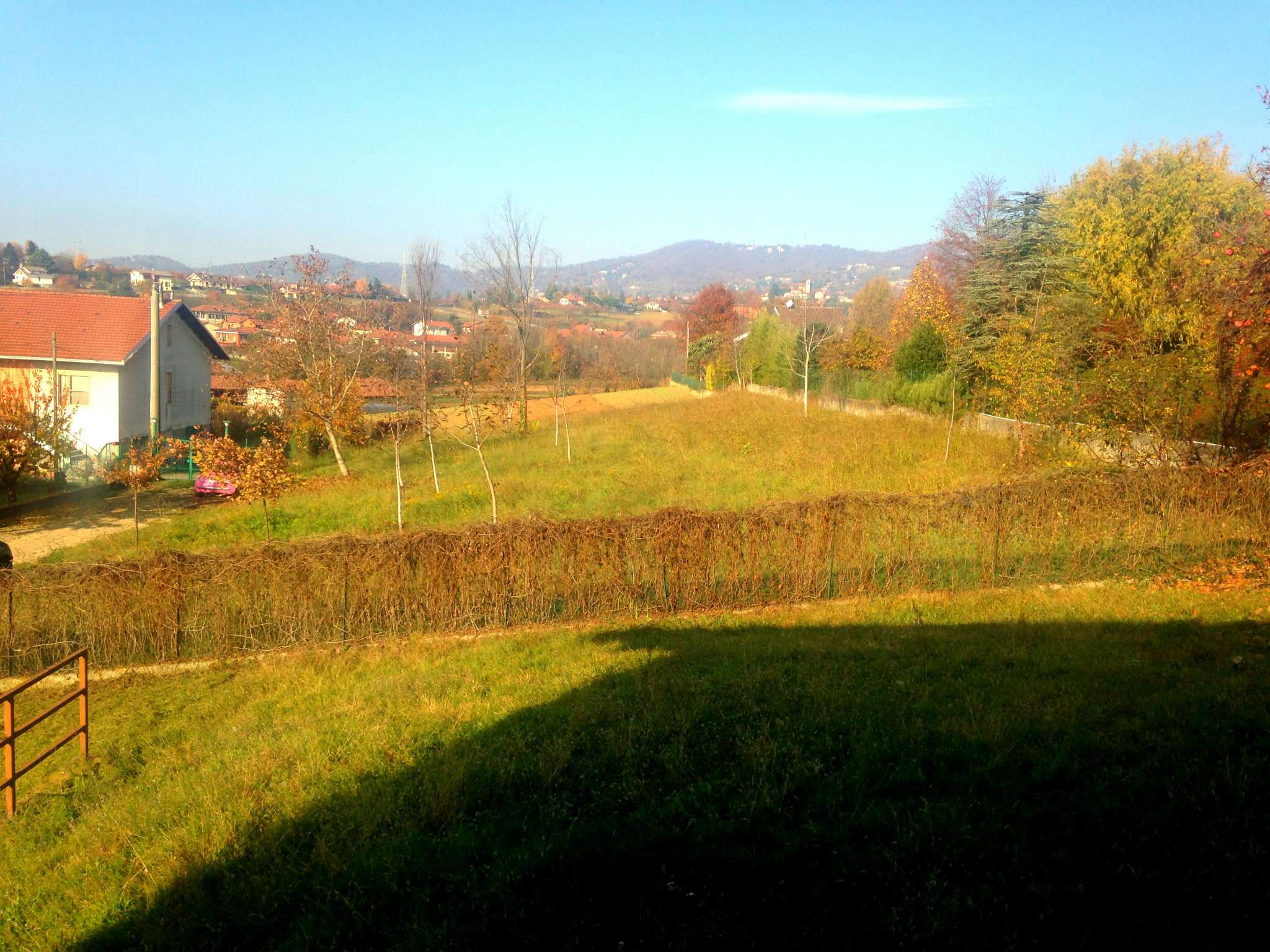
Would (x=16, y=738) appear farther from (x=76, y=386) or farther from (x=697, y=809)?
(x=76, y=386)

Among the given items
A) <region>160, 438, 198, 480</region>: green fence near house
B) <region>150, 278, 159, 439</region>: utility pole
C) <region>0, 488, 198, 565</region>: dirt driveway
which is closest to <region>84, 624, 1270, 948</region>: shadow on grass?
<region>0, 488, 198, 565</region>: dirt driveway

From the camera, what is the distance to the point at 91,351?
26.0 m

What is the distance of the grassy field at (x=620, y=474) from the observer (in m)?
17.6

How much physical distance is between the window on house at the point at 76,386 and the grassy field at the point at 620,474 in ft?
16.4

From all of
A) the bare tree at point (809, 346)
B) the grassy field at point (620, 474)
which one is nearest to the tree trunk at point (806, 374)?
the bare tree at point (809, 346)

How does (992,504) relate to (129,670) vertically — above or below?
above

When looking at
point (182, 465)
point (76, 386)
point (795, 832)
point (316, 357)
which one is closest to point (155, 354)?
point (76, 386)

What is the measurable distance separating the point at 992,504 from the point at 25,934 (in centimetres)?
1035

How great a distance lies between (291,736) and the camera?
21.8 feet

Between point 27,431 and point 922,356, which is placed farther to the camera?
point 922,356

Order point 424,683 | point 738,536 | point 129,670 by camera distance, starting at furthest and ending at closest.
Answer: point 738,536 < point 129,670 < point 424,683

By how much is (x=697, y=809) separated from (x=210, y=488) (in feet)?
67.1

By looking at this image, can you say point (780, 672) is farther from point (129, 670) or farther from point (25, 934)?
point (129, 670)

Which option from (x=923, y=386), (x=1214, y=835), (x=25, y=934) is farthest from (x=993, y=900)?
(x=923, y=386)
